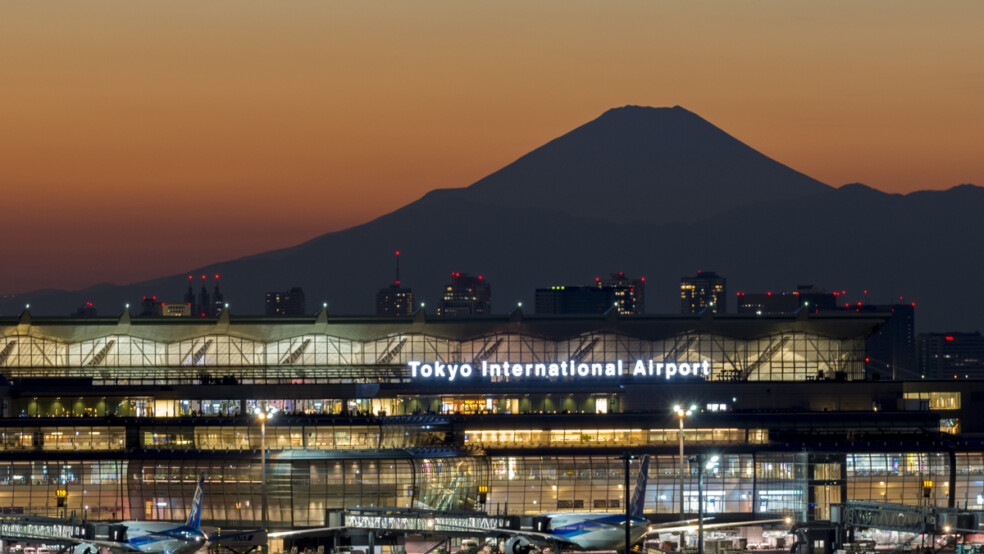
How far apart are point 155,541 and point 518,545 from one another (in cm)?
3513

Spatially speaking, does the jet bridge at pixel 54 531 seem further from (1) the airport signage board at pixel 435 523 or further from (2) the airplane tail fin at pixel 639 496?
(2) the airplane tail fin at pixel 639 496

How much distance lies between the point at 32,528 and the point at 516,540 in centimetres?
4710

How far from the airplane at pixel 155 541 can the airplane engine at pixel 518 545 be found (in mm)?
29562

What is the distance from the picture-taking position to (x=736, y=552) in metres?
196

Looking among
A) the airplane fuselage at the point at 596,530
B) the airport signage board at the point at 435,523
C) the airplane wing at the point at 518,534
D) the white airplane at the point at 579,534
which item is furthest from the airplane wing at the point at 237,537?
the airplane fuselage at the point at 596,530

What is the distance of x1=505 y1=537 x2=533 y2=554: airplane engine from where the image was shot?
606ft

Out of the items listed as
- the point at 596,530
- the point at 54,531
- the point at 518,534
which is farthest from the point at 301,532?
the point at 596,530

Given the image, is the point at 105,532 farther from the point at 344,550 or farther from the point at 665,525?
the point at 665,525

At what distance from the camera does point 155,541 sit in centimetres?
17925

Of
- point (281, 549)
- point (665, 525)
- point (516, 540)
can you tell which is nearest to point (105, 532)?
point (281, 549)

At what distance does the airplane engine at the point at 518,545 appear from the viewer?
185 metres

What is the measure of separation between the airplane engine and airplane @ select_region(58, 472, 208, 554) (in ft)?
97.0

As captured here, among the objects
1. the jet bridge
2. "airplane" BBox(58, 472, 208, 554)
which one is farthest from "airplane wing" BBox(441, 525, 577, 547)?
the jet bridge

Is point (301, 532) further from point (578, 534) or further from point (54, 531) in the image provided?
point (578, 534)
